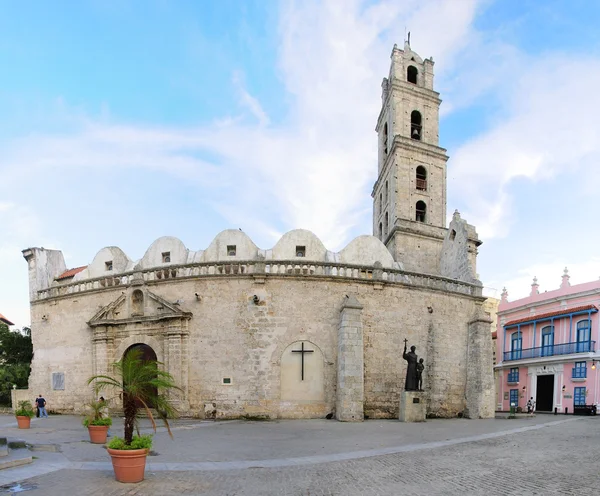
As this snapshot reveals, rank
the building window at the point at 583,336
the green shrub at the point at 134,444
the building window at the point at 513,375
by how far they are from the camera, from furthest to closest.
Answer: the building window at the point at 513,375 → the building window at the point at 583,336 → the green shrub at the point at 134,444

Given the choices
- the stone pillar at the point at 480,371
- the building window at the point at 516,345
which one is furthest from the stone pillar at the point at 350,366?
the building window at the point at 516,345

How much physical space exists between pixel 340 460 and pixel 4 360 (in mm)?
27782

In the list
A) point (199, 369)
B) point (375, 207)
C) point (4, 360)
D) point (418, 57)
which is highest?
point (418, 57)

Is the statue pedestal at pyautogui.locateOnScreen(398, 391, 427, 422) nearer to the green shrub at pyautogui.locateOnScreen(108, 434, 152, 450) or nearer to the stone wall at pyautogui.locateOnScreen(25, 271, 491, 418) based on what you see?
the stone wall at pyautogui.locateOnScreen(25, 271, 491, 418)

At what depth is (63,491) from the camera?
284 inches

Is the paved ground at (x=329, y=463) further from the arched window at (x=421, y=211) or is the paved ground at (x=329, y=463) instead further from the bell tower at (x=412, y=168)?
the arched window at (x=421, y=211)

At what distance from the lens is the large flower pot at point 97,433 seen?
11.8 metres

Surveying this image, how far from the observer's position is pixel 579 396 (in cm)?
2800

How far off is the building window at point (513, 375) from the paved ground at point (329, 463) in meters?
20.4

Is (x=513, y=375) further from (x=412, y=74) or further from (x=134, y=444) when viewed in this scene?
(x=134, y=444)

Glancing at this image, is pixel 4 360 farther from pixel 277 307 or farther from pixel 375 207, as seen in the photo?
pixel 375 207

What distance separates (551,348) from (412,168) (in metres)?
15.2

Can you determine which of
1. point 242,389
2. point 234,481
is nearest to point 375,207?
point 242,389

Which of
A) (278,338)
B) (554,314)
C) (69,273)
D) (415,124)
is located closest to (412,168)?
(415,124)
